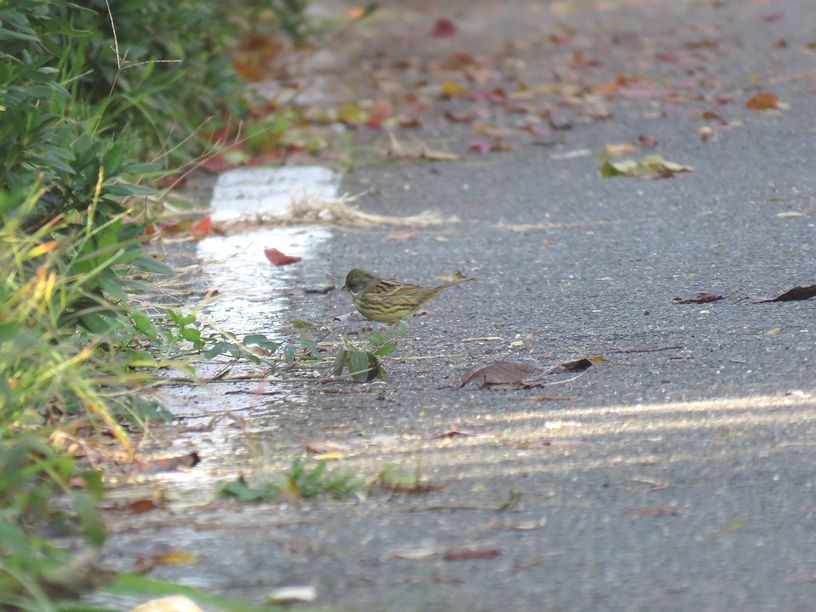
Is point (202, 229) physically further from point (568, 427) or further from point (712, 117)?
point (712, 117)

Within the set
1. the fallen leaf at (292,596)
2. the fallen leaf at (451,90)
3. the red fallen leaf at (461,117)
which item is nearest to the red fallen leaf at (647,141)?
the red fallen leaf at (461,117)

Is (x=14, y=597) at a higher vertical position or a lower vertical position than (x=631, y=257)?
higher

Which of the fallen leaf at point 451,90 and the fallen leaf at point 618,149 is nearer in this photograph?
the fallen leaf at point 618,149

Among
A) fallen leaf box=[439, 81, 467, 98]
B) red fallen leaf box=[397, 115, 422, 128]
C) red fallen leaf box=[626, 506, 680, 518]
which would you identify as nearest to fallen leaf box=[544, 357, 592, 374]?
red fallen leaf box=[626, 506, 680, 518]

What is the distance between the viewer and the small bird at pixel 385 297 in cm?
457

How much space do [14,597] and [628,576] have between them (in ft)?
3.74

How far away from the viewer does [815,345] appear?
13.3 ft

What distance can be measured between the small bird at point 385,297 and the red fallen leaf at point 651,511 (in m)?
1.78

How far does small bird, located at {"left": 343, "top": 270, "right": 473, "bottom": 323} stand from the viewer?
180 inches

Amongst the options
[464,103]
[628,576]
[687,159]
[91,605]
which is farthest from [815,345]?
[464,103]

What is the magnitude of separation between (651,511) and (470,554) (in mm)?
454

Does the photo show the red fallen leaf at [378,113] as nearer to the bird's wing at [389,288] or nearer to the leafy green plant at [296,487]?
the bird's wing at [389,288]

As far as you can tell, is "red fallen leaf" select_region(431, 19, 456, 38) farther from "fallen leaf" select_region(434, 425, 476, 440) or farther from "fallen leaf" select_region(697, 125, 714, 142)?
"fallen leaf" select_region(434, 425, 476, 440)

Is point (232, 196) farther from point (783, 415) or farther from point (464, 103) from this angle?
point (783, 415)
